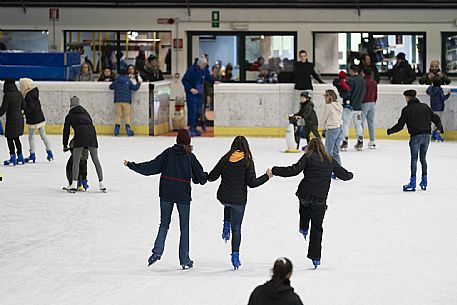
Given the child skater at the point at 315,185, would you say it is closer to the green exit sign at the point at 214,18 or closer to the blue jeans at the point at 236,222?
the blue jeans at the point at 236,222

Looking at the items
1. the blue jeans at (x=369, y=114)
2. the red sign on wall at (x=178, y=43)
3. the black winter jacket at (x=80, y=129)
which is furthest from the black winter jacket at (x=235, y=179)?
the red sign on wall at (x=178, y=43)

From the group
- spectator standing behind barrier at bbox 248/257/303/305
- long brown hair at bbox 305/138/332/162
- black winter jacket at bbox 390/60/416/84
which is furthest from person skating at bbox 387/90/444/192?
black winter jacket at bbox 390/60/416/84

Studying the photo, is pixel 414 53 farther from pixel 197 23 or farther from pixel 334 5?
pixel 197 23

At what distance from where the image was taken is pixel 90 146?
16.7m

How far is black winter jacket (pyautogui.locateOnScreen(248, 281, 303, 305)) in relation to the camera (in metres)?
6.76

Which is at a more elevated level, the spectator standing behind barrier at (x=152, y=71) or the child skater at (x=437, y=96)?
the spectator standing behind barrier at (x=152, y=71)

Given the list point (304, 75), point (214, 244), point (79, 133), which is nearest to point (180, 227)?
point (214, 244)

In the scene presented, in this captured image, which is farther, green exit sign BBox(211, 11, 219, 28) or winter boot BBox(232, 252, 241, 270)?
green exit sign BBox(211, 11, 219, 28)

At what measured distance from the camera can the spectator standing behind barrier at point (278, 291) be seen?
22.2 feet

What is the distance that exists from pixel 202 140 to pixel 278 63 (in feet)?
20.0

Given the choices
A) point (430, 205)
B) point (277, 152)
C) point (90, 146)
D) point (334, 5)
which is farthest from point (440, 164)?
point (334, 5)

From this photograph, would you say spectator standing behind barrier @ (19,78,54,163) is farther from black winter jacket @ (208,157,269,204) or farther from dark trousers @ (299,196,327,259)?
dark trousers @ (299,196,327,259)

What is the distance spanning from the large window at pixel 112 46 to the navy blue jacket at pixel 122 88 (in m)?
4.78

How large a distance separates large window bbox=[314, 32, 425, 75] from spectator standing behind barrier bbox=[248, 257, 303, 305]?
24458mm
